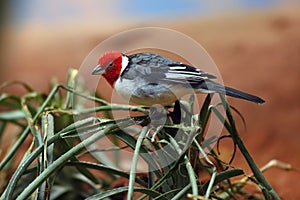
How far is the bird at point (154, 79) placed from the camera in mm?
477

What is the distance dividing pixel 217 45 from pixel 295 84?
0.21 metres

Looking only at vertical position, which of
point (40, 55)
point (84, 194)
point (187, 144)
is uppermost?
point (40, 55)

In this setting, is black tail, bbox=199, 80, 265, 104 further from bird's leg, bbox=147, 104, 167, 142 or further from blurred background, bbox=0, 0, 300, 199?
blurred background, bbox=0, 0, 300, 199

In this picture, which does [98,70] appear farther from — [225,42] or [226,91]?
[225,42]

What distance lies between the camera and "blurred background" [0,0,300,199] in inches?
45.3

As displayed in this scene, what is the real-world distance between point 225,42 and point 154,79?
31.9 inches

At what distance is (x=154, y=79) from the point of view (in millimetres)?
481

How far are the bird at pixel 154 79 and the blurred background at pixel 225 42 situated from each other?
0.46 m

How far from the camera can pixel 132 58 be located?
0.49 meters

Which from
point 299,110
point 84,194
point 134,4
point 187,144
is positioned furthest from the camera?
point 134,4

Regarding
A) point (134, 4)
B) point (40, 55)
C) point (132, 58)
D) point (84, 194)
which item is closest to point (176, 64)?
point (132, 58)

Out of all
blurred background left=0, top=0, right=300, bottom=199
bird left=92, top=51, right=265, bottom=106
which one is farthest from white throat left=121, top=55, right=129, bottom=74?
blurred background left=0, top=0, right=300, bottom=199

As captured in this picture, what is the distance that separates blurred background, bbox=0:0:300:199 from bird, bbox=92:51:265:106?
46cm

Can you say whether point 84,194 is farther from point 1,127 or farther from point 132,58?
point 132,58
